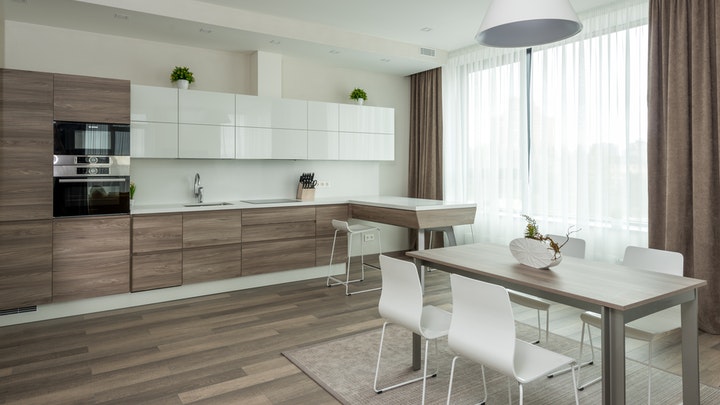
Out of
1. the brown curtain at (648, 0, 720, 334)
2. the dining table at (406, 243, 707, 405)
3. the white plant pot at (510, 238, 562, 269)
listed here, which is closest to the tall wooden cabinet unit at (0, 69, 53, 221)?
the dining table at (406, 243, 707, 405)

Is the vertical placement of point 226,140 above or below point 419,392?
above

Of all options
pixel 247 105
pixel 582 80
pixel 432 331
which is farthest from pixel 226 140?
pixel 582 80

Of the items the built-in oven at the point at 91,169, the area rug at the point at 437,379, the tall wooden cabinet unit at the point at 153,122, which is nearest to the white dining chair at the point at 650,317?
the area rug at the point at 437,379

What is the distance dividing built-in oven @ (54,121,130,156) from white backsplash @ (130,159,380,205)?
69 cm

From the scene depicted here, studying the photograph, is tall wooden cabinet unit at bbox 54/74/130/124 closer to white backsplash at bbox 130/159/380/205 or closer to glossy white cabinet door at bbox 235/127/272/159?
white backsplash at bbox 130/159/380/205

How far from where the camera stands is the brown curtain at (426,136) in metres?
6.28

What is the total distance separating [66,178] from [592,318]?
4096 mm

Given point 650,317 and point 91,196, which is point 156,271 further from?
point 650,317

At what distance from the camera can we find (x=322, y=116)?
18.0ft

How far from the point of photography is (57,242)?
378cm

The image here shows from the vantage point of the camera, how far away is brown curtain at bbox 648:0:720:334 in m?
3.45

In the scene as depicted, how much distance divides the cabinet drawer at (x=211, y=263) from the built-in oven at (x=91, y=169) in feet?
2.50

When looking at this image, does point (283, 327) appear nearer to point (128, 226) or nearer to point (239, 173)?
point (128, 226)

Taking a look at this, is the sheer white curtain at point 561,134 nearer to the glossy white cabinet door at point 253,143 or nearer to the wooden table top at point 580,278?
the wooden table top at point 580,278
